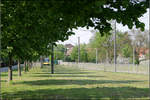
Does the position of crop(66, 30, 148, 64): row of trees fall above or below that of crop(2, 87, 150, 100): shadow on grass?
above

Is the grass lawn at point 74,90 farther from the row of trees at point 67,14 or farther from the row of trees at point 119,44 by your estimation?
the row of trees at point 119,44

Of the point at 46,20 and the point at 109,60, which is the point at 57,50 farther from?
the point at 46,20

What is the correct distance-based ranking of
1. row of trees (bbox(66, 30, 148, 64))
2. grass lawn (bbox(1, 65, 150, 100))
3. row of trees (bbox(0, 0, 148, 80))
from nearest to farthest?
row of trees (bbox(0, 0, 148, 80)) < grass lawn (bbox(1, 65, 150, 100)) < row of trees (bbox(66, 30, 148, 64))

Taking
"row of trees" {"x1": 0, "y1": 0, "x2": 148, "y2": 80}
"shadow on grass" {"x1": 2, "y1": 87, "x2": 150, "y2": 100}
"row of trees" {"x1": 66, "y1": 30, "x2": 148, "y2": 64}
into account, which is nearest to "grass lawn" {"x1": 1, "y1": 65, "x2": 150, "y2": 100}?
"shadow on grass" {"x1": 2, "y1": 87, "x2": 150, "y2": 100}

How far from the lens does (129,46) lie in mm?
95812

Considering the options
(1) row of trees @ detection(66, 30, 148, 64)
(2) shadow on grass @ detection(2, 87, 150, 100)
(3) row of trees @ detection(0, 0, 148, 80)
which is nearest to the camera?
(3) row of trees @ detection(0, 0, 148, 80)

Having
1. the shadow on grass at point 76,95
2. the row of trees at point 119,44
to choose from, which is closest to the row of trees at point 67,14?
the shadow on grass at point 76,95

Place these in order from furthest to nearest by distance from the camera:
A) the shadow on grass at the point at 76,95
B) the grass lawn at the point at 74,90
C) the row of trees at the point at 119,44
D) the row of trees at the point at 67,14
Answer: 1. the row of trees at the point at 119,44
2. the grass lawn at the point at 74,90
3. the shadow on grass at the point at 76,95
4. the row of trees at the point at 67,14

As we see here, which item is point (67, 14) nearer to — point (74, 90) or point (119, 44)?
point (74, 90)

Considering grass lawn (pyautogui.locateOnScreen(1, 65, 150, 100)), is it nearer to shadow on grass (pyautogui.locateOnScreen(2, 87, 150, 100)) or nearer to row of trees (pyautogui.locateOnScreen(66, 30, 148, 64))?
shadow on grass (pyautogui.locateOnScreen(2, 87, 150, 100))

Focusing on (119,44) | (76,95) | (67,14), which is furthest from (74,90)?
(119,44)

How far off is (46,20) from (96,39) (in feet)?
280

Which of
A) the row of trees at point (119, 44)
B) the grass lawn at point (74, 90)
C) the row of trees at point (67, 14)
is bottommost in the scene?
the grass lawn at point (74, 90)

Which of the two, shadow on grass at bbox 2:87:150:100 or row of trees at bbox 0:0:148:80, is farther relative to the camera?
shadow on grass at bbox 2:87:150:100
